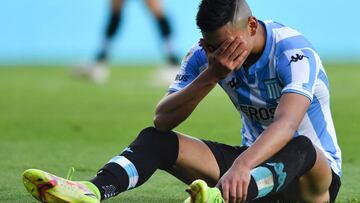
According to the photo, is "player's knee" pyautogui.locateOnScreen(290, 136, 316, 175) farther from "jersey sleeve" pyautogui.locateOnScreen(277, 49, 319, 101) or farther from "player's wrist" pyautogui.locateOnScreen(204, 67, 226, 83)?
"player's wrist" pyautogui.locateOnScreen(204, 67, 226, 83)

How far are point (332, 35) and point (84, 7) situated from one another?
13.8 ft

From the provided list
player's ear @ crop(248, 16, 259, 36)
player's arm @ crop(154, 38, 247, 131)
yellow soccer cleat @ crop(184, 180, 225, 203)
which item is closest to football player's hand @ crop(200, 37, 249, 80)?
player's arm @ crop(154, 38, 247, 131)

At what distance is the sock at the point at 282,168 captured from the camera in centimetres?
428

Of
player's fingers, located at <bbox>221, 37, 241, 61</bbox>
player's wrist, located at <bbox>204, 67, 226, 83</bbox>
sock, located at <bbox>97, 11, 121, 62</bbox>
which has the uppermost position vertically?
player's fingers, located at <bbox>221, 37, 241, 61</bbox>

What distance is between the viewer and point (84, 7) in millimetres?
16359

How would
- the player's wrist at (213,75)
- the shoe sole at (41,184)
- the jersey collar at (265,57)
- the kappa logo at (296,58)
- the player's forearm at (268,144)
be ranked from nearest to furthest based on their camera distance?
→ the shoe sole at (41,184) < the player's forearm at (268,144) < the player's wrist at (213,75) < the kappa logo at (296,58) < the jersey collar at (265,57)

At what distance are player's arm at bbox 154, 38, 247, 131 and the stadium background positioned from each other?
2.06 feet

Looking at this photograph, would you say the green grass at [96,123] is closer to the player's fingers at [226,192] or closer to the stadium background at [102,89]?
the stadium background at [102,89]

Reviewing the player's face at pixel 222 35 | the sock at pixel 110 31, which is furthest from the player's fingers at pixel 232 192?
the sock at pixel 110 31

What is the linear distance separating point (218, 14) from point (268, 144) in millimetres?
610

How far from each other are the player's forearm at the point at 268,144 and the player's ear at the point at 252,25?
0.48m

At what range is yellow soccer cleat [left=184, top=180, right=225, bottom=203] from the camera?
13.0 ft

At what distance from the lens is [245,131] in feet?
16.6

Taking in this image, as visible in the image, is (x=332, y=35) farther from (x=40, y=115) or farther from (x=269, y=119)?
(x=269, y=119)
